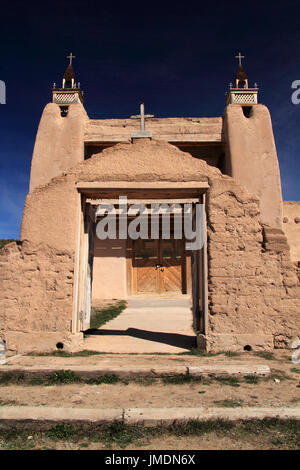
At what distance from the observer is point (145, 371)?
406cm

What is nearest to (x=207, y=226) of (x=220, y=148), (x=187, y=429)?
(x=187, y=429)

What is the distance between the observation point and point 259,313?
5430mm

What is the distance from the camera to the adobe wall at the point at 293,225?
552 inches

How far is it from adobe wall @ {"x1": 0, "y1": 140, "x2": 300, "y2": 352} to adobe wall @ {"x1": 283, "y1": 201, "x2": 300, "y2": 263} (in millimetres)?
9208

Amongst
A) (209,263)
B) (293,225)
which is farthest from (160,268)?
(209,263)

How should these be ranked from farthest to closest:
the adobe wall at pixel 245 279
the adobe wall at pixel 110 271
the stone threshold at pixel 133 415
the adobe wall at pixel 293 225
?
the adobe wall at pixel 110 271 → the adobe wall at pixel 293 225 → the adobe wall at pixel 245 279 → the stone threshold at pixel 133 415

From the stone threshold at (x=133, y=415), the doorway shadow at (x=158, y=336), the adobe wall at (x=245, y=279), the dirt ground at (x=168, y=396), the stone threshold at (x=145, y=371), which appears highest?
the adobe wall at (x=245, y=279)

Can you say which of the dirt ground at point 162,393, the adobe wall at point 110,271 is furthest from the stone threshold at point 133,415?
the adobe wall at point 110,271

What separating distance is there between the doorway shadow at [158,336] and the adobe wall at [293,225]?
9.02 m

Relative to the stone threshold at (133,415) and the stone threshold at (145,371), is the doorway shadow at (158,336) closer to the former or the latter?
the stone threshold at (145,371)

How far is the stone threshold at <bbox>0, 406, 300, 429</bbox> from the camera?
9.23 ft

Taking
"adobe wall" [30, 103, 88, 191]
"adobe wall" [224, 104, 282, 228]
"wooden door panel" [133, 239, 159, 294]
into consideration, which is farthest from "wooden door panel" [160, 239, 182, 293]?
"adobe wall" [30, 103, 88, 191]

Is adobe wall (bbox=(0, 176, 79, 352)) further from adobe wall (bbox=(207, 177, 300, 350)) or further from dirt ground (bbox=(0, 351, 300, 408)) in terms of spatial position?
adobe wall (bbox=(207, 177, 300, 350))

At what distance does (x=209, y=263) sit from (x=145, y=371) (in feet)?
7.78
